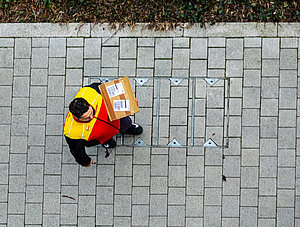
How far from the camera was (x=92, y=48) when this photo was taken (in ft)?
16.5

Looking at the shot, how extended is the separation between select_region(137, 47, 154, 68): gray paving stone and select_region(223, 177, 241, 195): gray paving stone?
7.09 feet

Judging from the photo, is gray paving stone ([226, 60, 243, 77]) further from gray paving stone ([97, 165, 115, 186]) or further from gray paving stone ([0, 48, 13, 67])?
gray paving stone ([0, 48, 13, 67])

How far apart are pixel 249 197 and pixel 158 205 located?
1.41m

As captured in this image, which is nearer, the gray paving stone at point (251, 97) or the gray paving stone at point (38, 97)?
the gray paving stone at point (251, 97)

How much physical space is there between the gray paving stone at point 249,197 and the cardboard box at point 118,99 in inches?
90.3

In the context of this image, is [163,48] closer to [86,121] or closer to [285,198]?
[86,121]

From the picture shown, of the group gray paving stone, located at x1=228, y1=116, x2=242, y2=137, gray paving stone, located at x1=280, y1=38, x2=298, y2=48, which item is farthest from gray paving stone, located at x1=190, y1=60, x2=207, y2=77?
gray paving stone, located at x1=280, y1=38, x2=298, y2=48

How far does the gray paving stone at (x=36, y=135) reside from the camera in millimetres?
5008

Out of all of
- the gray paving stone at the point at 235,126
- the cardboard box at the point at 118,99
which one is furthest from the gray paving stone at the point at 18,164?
the gray paving stone at the point at 235,126

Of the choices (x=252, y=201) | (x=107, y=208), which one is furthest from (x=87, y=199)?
(x=252, y=201)

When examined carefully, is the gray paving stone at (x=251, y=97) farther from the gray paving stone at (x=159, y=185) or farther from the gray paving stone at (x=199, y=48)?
the gray paving stone at (x=159, y=185)

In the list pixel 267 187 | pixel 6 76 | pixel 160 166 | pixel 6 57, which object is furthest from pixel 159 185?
pixel 6 57

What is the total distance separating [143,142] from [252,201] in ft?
6.29

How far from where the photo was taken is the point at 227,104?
4.88 metres
